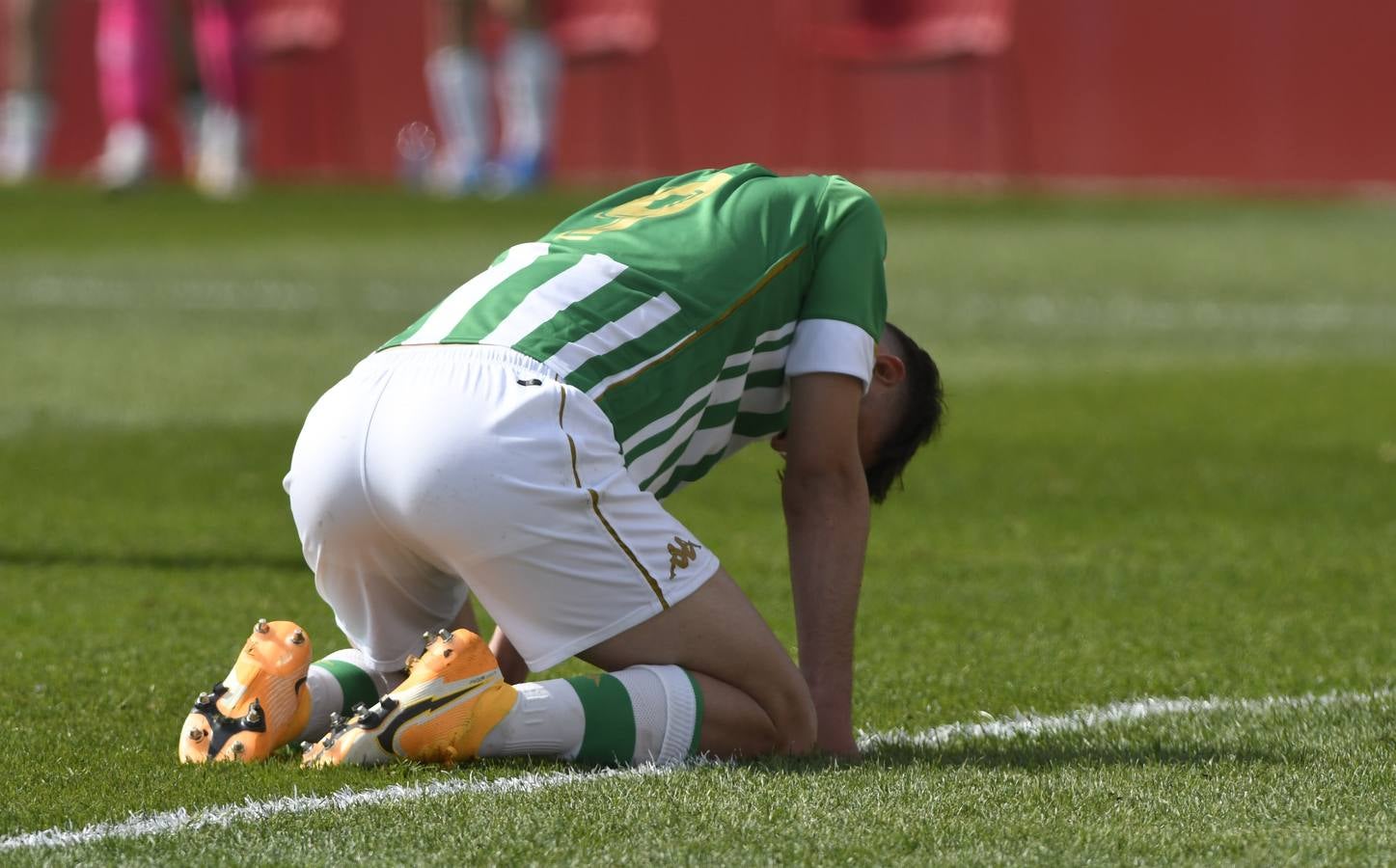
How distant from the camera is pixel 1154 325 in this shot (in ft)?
35.6

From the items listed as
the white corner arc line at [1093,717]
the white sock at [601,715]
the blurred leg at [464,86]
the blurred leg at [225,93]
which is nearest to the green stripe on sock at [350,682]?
the white sock at [601,715]

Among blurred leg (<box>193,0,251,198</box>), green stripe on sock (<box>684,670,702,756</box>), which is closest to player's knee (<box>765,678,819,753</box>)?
green stripe on sock (<box>684,670,702,756</box>)

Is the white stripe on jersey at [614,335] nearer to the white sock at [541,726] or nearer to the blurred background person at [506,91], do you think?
the white sock at [541,726]

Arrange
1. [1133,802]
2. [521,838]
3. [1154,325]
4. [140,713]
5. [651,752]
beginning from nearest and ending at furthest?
[521,838] < [1133,802] < [651,752] < [140,713] < [1154,325]

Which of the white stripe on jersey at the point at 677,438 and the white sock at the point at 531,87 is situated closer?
the white stripe on jersey at the point at 677,438

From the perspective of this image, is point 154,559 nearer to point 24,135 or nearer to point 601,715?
point 601,715

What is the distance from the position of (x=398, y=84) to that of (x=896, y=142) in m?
4.47

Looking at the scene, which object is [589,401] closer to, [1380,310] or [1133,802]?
[1133,802]

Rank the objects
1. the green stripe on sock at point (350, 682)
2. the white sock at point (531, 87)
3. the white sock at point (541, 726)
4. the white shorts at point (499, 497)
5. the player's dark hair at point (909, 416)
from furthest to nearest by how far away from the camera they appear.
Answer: the white sock at point (531, 87) < the player's dark hair at point (909, 416) < the green stripe on sock at point (350, 682) < the white sock at point (541, 726) < the white shorts at point (499, 497)

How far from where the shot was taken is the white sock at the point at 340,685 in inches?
145

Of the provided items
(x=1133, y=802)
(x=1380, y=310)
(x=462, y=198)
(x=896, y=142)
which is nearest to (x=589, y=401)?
(x=1133, y=802)

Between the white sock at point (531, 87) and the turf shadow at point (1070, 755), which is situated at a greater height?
the turf shadow at point (1070, 755)

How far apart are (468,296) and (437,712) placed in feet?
2.10

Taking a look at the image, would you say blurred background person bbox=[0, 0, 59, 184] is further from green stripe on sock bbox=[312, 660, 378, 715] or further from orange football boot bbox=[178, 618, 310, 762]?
orange football boot bbox=[178, 618, 310, 762]
